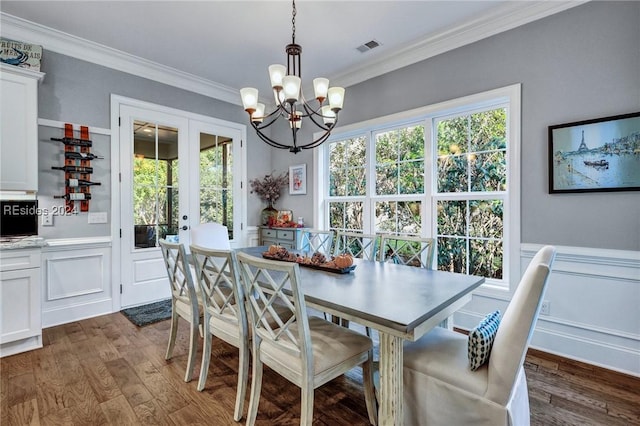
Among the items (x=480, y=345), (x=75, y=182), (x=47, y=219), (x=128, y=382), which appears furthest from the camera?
(x=75, y=182)

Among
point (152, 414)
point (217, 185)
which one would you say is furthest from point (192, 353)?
point (217, 185)

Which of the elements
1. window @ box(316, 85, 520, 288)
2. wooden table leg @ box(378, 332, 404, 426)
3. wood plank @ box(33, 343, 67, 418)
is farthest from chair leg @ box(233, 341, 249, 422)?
window @ box(316, 85, 520, 288)

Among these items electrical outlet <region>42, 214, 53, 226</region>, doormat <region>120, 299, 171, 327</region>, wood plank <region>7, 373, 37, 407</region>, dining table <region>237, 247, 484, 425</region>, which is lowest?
wood plank <region>7, 373, 37, 407</region>

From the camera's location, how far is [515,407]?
1.25m

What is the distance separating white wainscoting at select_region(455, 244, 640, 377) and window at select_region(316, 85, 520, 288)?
341mm

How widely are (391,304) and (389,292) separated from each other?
0.19 m

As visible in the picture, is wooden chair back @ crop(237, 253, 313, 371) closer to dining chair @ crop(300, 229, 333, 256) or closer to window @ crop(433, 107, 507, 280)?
dining chair @ crop(300, 229, 333, 256)

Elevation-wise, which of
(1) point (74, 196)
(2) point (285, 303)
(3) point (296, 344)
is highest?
(1) point (74, 196)

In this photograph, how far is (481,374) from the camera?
50.6 inches

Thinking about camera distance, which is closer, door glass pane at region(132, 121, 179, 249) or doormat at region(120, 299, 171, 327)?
doormat at region(120, 299, 171, 327)

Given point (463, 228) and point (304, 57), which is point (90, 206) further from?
point (463, 228)

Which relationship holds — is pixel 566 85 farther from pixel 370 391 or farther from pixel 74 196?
pixel 74 196

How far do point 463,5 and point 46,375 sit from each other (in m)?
4.32

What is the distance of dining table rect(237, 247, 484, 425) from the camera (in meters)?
1.23
